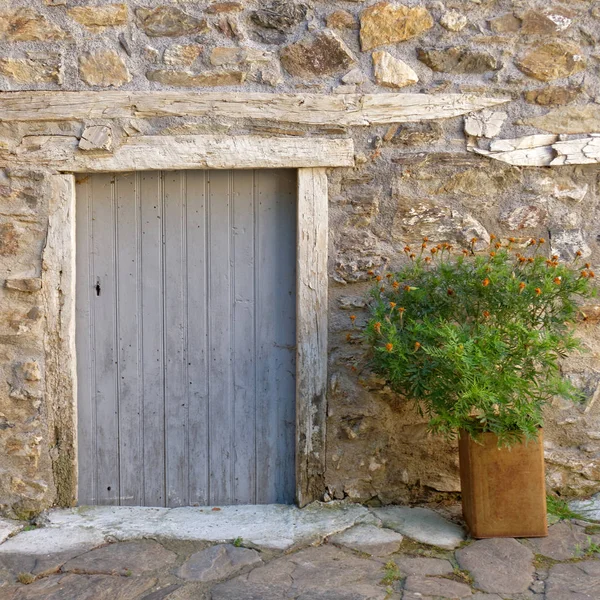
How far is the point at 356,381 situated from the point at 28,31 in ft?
7.47

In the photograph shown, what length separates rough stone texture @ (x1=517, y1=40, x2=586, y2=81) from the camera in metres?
3.33

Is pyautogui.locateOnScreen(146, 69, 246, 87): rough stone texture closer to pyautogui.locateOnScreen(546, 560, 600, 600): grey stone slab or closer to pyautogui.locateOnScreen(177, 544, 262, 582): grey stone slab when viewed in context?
pyautogui.locateOnScreen(177, 544, 262, 582): grey stone slab

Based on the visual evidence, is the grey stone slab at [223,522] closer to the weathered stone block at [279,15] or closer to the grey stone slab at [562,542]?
the grey stone slab at [562,542]

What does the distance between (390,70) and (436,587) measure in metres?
2.29

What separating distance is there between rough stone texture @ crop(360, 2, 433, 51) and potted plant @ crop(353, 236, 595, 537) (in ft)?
3.26

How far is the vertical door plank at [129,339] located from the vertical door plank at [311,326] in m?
0.81

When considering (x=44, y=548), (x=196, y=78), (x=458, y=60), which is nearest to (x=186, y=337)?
(x=44, y=548)

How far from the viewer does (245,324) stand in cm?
349

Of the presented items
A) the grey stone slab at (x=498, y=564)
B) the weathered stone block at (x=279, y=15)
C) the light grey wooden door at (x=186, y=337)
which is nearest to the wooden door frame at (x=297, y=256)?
the light grey wooden door at (x=186, y=337)

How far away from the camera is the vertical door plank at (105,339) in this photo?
3434mm

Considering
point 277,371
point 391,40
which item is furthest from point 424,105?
point 277,371

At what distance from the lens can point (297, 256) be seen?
3.36m

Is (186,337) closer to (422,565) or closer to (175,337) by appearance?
(175,337)

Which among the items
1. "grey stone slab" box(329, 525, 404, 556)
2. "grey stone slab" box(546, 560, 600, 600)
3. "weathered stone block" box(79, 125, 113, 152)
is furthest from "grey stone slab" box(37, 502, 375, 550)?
"weathered stone block" box(79, 125, 113, 152)
